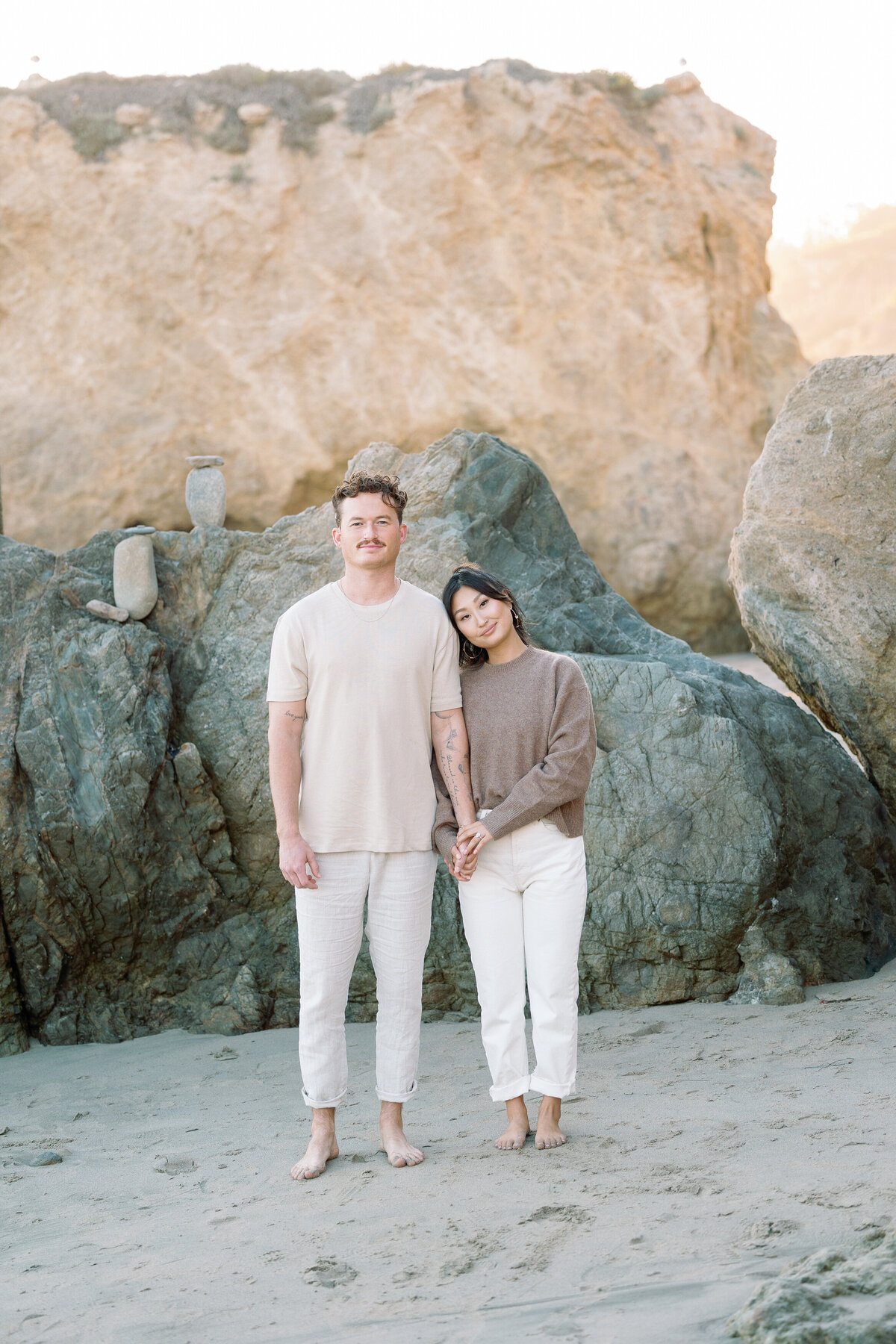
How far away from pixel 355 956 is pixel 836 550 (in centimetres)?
293

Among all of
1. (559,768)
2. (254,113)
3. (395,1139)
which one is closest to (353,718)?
(559,768)

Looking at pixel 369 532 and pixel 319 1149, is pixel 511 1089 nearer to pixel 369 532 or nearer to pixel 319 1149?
pixel 319 1149

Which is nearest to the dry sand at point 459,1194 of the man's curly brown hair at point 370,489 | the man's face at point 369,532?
the man's face at point 369,532

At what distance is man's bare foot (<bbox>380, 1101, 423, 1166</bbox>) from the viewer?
123 inches

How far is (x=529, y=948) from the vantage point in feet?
10.6

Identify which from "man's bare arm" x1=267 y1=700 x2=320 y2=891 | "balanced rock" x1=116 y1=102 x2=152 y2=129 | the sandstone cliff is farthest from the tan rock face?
the sandstone cliff

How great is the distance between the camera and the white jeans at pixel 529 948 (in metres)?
3.18

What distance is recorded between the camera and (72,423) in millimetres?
15219

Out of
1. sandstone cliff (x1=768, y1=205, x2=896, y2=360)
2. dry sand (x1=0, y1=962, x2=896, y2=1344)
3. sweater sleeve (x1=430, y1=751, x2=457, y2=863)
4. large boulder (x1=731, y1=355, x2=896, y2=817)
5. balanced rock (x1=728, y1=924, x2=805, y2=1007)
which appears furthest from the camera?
sandstone cliff (x1=768, y1=205, x2=896, y2=360)

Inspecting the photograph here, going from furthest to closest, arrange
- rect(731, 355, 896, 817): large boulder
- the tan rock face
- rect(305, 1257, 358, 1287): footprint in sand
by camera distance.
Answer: the tan rock face, rect(731, 355, 896, 817): large boulder, rect(305, 1257, 358, 1287): footprint in sand

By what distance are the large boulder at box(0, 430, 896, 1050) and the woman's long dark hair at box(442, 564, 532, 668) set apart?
1.55m

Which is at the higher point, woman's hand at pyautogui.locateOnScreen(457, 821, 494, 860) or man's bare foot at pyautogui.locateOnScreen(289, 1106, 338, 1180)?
woman's hand at pyautogui.locateOnScreen(457, 821, 494, 860)

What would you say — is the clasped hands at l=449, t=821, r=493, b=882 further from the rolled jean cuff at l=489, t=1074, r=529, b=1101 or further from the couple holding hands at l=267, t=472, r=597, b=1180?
the rolled jean cuff at l=489, t=1074, r=529, b=1101

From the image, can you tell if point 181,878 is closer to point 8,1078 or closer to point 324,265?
point 8,1078
